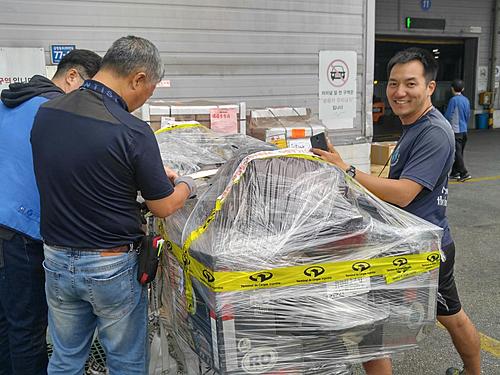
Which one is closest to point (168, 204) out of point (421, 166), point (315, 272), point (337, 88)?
point (315, 272)

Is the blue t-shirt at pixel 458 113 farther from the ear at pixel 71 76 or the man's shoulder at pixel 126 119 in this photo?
the man's shoulder at pixel 126 119

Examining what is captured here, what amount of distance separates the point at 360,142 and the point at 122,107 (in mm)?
5087

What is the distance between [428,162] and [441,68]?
1561cm

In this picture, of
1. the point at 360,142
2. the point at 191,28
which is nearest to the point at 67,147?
the point at 191,28

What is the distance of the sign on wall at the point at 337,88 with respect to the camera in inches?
244

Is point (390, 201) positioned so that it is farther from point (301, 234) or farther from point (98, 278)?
point (98, 278)

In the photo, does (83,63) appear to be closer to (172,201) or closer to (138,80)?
(138,80)

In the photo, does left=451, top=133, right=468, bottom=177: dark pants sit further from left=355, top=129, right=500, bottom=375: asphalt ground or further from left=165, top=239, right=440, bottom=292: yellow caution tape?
left=165, top=239, right=440, bottom=292: yellow caution tape

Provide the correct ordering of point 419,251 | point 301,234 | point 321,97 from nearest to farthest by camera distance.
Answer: point 301,234
point 419,251
point 321,97

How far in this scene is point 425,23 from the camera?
46.8ft

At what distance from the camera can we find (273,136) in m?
4.77

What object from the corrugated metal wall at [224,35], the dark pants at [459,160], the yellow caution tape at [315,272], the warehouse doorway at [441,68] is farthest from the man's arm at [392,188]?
the warehouse doorway at [441,68]

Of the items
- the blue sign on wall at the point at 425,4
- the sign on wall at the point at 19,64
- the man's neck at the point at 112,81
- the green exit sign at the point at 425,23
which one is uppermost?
the blue sign on wall at the point at 425,4

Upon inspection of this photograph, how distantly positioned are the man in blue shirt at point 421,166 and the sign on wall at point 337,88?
3.76m
